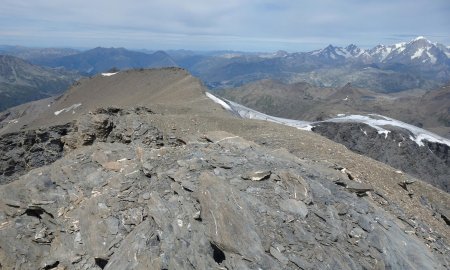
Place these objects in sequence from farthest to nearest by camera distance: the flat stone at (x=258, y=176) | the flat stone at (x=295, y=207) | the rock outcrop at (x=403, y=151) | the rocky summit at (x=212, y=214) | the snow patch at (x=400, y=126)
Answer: the snow patch at (x=400, y=126) → the rock outcrop at (x=403, y=151) → the flat stone at (x=258, y=176) → the flat stone at (x=295, y=207) → the rocky summit at (x=212, y=214)

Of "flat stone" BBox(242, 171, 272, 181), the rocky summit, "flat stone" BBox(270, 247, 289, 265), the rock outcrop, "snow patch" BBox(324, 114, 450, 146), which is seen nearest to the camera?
"flat stone" BBox(270, 247, 289, 265)

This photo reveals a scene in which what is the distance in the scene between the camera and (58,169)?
82.2 ft

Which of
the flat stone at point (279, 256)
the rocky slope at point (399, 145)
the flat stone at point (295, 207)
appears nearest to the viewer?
the flat stone at point (279, 256)

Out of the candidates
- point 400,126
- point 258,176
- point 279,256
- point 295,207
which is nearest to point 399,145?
point 400,126

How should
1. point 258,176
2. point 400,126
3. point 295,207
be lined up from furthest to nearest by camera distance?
1. point 400,126
2. point 258,176
3. point 295,207

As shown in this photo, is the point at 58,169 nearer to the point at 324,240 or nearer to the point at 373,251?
the point at 324,240

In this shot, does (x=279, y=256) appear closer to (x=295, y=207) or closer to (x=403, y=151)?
(x=295, y=207)

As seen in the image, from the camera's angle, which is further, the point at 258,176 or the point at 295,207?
the point at 258,176

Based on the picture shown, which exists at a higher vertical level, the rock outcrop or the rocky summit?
the rocky summit

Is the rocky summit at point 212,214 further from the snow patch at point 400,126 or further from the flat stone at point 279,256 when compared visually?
the snow patch at point 400,126

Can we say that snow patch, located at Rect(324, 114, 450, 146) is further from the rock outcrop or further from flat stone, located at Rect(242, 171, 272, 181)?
flat stone, located at Rect(242, 171, 272, 181)

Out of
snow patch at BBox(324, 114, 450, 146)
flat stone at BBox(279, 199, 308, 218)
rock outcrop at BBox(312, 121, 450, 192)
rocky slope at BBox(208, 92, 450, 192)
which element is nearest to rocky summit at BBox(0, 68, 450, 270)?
flat stone at BBox(279, 199, 308, 218)

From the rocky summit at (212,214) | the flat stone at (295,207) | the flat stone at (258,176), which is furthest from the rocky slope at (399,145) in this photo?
the flat stone at (295,207)

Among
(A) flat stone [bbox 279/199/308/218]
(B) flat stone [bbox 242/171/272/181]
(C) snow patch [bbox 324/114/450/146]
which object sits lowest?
(C) snow patch [bbox 324/114/450/146]
